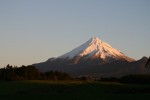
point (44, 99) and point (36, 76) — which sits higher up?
point (36, 76)

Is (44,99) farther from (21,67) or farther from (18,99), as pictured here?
(21,67)

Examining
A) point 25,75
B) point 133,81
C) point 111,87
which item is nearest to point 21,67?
point 25,75

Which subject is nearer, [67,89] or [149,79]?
[67,89]

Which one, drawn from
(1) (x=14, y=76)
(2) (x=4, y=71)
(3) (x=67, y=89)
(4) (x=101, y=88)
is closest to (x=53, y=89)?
(3) (x=67, y=89)

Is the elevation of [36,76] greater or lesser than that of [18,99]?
greater

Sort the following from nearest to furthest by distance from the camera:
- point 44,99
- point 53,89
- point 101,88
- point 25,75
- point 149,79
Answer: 1. point 44,99
2. point 53,89
3. point 101,88
4. point 149,79
5. point 25,75

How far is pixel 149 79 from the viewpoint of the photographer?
98.0m

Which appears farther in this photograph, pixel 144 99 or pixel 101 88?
pixel 101 88

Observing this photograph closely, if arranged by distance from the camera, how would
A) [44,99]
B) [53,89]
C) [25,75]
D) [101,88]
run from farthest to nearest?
[25,75]
[101,88]
[53,89]
[44,99]

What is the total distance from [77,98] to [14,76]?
5662 cm

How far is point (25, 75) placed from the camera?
104500 mm

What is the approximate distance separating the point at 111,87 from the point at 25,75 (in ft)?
120

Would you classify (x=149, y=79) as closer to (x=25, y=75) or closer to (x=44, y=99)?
(x=25, y=75)

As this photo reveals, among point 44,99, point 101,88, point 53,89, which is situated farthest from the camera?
point 101,88
